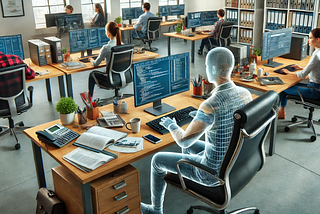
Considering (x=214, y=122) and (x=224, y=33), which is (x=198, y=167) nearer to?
(x=214, y=122)

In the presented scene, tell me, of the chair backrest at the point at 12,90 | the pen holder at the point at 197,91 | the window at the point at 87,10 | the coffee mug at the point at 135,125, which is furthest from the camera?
the window at the point at 87,10

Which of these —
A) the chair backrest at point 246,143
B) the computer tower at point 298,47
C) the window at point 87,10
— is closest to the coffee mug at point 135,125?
the chair backrest at point 246,143

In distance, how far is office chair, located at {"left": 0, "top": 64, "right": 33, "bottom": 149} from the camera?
3.39 meters

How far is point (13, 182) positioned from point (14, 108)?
0.89 meters

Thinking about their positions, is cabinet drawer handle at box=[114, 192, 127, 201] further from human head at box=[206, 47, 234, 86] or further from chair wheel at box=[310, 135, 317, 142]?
chair wheel at box=[310, 135, 317, 142]

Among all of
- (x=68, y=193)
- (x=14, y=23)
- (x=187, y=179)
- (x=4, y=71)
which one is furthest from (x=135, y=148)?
(x=14, y=23)

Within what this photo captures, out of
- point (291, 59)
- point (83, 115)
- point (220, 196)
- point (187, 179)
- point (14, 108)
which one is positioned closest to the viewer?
point (220, 196)

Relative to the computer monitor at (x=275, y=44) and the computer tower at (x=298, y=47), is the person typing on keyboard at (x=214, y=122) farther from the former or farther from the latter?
the computer tower at (x=298, y=47)

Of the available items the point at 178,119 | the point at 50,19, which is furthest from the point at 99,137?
the point at 50,19

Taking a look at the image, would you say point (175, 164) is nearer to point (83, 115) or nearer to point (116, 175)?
point (116, 175)

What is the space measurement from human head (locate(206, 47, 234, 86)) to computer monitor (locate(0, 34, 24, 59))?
339 centimetres

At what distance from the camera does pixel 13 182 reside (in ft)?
10.1

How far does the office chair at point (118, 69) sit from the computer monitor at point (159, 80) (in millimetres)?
1393

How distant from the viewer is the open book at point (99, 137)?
89.2 inches
